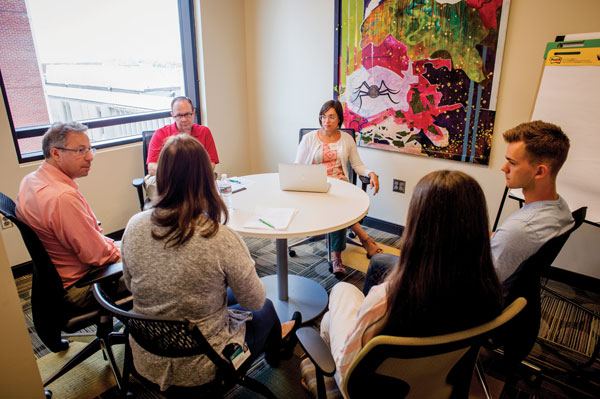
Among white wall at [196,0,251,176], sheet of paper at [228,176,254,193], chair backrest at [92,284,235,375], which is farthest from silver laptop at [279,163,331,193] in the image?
white wall at [196,0,251,176]

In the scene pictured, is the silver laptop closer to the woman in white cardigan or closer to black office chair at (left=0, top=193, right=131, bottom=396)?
the woman in white cardigan

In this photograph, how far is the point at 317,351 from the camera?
3.77ft

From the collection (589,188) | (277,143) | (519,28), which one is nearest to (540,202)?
(589,188)

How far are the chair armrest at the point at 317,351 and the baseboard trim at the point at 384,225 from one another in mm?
2375

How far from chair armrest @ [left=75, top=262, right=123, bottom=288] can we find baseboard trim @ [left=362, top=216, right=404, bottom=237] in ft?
8.18

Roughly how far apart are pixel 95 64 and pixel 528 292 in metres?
3.51

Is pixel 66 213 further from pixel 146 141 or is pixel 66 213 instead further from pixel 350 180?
pixel 350 180

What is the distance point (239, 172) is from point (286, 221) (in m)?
2.53

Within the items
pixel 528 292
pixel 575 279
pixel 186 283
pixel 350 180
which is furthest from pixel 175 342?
pixel 575 279

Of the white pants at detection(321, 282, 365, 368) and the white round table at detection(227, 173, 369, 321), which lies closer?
the white pants at detection(321, 282, 365, 368)

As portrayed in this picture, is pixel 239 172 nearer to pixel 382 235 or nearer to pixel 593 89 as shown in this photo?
pixel 382 235

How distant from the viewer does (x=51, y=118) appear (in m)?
2.89

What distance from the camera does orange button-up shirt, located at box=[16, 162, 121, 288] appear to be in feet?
4.94

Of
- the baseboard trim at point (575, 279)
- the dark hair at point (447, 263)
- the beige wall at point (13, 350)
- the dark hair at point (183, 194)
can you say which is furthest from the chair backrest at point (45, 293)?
the baseboard trim at point (575, 279)
